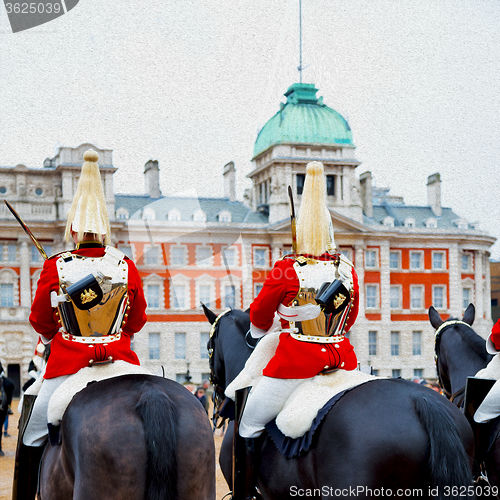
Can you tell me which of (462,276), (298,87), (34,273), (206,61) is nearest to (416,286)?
(462,276)

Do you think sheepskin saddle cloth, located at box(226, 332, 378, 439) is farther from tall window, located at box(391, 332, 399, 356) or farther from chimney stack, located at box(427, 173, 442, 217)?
chimney stack, located at box(427, 173, 442, 217)

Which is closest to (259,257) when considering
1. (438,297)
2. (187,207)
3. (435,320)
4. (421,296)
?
(187,207)

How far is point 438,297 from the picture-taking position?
37375 millimetres

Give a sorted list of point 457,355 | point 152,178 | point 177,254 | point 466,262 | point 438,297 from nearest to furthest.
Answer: point 457,355 → point 177,254 → point 152,178 → point 438,297 → point 466,262

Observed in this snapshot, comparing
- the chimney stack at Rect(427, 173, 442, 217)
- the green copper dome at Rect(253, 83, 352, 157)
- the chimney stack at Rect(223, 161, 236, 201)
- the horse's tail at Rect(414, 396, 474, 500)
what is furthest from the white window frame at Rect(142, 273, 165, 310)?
the horse's tail at Rect(414, 396, 474, 500)

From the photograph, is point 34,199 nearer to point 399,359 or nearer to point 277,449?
point 399,359

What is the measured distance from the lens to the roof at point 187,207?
112 ft

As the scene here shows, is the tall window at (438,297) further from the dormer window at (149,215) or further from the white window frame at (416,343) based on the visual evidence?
the dormer window at (149,215)

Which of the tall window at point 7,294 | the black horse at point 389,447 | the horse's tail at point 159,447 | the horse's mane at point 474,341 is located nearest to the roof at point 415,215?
the tall window at point 7,294

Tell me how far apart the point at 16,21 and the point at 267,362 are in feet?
16.4

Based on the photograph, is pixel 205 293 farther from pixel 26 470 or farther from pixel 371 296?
pixel 26 470

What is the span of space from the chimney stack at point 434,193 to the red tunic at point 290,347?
123 feet

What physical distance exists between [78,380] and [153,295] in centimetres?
2963

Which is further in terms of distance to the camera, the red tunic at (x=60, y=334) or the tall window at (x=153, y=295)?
the tall window at (x=153, y=295)
